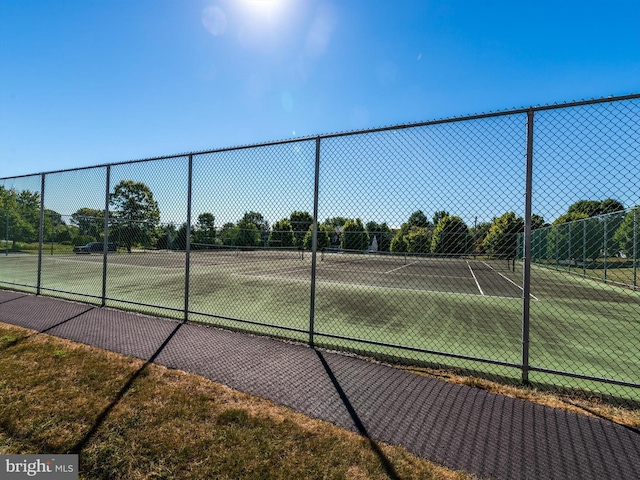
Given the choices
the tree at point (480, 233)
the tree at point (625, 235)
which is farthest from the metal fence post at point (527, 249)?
the tree at point (625, 235)

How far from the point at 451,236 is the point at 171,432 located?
400 cm

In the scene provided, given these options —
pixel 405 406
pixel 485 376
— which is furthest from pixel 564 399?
pixel 405 406

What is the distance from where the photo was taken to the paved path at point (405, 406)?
207 centimetres

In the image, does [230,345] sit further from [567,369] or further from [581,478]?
[567,369]

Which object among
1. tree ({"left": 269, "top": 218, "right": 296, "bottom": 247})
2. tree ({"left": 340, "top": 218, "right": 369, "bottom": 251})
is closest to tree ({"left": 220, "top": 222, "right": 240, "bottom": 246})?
tree ({"left": 269, "top": 218, "right": 296, "bottom": 247})

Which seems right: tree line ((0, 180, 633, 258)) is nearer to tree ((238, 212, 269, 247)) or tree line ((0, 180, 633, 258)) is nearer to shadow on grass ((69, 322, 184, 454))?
tree ((238, 212, 269, 247))

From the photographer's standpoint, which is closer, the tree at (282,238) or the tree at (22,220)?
the tree at (282,238)

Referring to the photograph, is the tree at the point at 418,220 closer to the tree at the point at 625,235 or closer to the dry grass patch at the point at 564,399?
the dry grass patch at the point at 564,399

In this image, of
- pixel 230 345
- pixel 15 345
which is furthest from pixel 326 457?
pixel 15 345

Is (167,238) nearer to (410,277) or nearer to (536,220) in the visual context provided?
(536,220)

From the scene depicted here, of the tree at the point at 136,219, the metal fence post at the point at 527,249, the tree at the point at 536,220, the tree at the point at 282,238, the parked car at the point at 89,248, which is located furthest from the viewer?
the parked car at the point at 89,248

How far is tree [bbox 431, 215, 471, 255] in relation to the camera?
4.36 m

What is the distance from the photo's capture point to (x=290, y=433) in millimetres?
2279

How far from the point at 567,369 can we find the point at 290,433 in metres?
3.32
